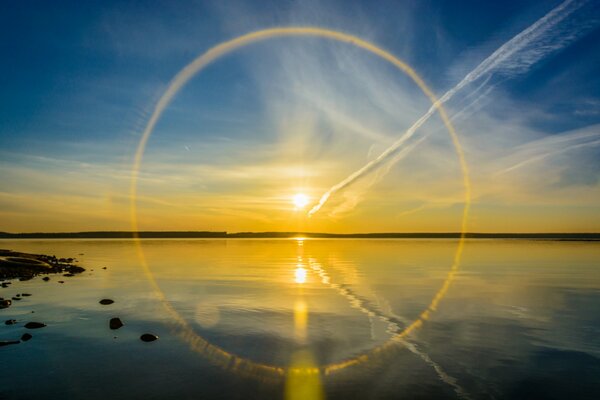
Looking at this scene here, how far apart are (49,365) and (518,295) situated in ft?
125

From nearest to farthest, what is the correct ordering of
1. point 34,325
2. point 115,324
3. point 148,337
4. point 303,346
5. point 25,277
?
point 303,346 → point 148,337 → point 34,325 → point 115,324 → point 25,277

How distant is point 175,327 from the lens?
2659 centimetres

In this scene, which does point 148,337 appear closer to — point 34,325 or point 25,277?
point 34,325

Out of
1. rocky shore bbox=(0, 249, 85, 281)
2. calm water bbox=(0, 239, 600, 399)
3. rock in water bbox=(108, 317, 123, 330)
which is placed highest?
rocky shore bbox=(0, 249, 85, 281)

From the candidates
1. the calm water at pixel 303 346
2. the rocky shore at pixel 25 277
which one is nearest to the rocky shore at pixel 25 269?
the rocky shore at pixel 25 277

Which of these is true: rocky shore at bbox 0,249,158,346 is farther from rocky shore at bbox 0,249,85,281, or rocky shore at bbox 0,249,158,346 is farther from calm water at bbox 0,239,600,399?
calm water at bbox 0,239,600,399

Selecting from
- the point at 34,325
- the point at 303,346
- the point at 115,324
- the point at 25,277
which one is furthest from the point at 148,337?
the point at 25,277

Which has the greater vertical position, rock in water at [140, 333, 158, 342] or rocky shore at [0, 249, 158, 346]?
rocky shore at [0, 249, 158, 346]

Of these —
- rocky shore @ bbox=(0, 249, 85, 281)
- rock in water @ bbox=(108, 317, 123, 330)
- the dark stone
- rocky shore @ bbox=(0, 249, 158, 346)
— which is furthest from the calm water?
rocky shore @ bbox=(0, 249, 85, 281)

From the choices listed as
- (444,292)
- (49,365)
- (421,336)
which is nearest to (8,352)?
(49,365)

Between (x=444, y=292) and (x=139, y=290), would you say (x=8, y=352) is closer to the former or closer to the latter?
(x=139, y=290)

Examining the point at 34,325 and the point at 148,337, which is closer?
the point at 148,337

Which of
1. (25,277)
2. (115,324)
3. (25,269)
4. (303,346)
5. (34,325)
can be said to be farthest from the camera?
(25,269)

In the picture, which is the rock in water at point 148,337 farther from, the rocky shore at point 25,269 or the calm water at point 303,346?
the rocky shore at point 25,269
